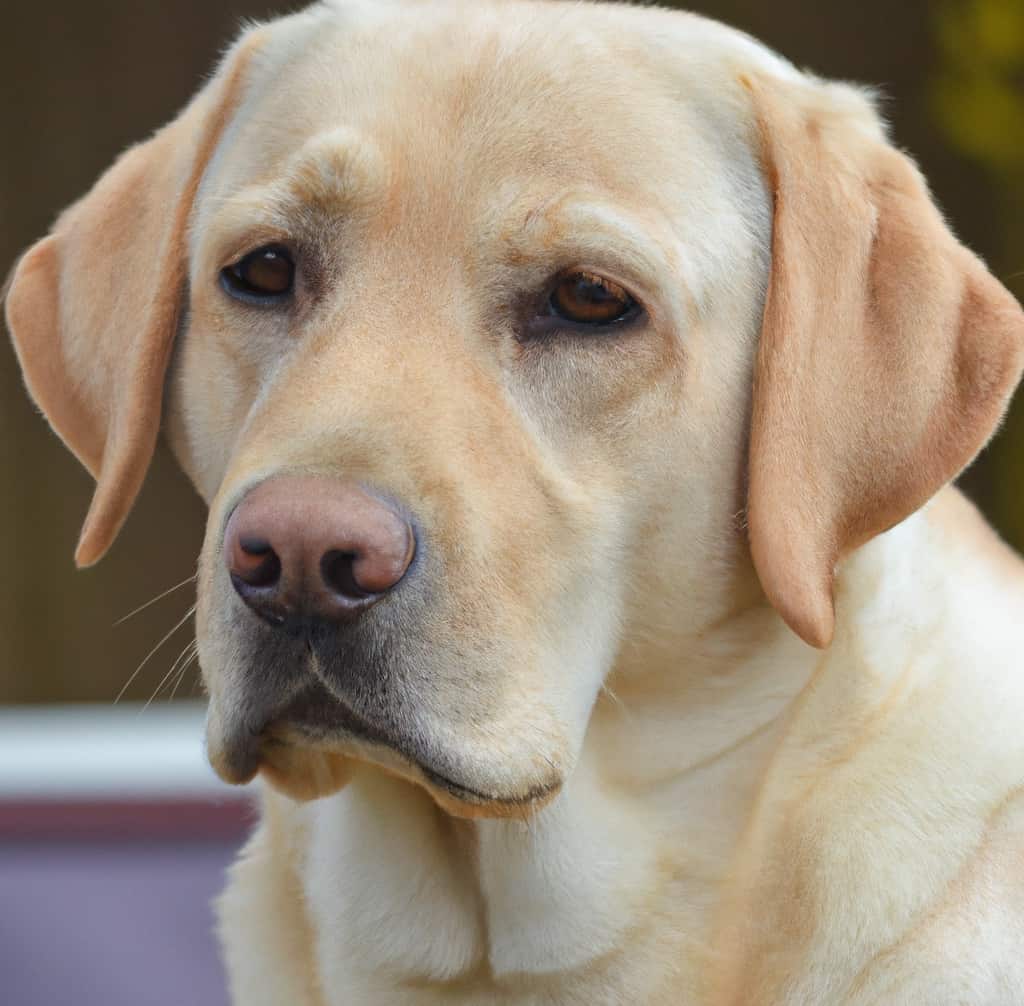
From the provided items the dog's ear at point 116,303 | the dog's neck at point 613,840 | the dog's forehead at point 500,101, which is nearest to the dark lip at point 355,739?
the dog's neck at point 613,840

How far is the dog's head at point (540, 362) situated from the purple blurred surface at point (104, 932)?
73.0 inches

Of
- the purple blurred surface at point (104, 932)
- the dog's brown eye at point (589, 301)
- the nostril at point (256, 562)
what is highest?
the dog's brown eye at point (589, 301)

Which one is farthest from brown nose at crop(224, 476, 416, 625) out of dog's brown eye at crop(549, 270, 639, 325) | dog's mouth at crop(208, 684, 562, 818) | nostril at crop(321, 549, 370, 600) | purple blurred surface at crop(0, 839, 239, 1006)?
purple blurred surface at crop(0, 839, 239, 1006)

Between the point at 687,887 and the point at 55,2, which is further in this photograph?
the point at 55,2

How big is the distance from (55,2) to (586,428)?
15.5ft

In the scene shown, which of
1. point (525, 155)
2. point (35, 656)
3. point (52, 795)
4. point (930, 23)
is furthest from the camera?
point (35, 656)

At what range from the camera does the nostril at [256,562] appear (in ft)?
6.51

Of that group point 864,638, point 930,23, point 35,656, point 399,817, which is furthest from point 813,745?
point 35,656

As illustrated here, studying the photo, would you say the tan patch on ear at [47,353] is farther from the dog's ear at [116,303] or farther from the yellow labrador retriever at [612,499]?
the yellow labrador retriever at [612,499]

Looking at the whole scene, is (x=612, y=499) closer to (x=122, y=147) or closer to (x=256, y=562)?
(x=256, y=562)

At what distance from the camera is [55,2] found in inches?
246

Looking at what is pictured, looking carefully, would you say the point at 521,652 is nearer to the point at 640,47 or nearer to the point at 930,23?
the point at 640,47

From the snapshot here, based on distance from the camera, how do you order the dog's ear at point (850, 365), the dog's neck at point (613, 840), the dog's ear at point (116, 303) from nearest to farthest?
the dog's ear at point (850, 365) < the dog's neck at point (613, 840) < the dog's ear at point (116, 303)

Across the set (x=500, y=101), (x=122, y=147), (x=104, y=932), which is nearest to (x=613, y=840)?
(x=500, y=101)
